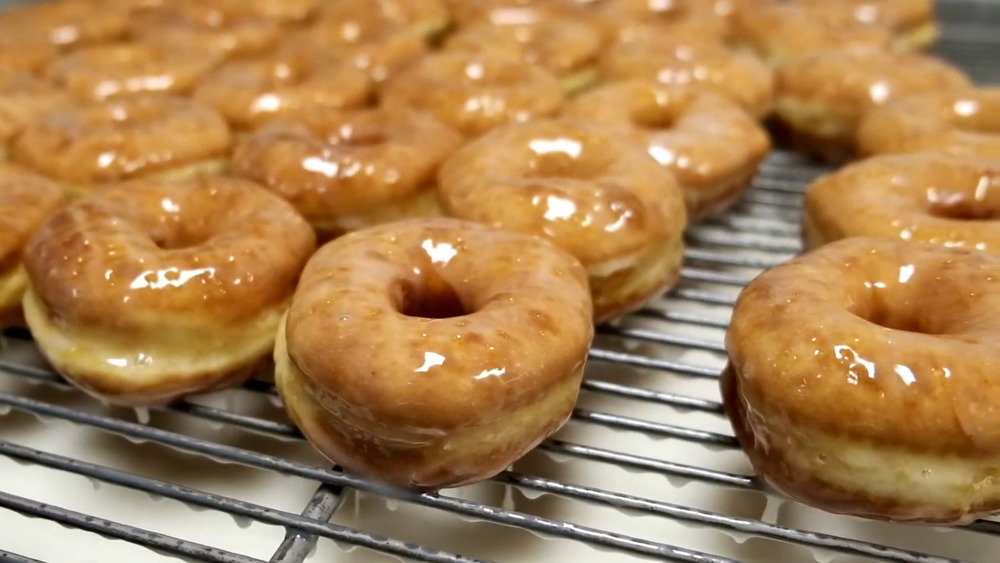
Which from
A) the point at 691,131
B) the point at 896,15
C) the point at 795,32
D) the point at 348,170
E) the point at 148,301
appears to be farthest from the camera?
the point at 896,15

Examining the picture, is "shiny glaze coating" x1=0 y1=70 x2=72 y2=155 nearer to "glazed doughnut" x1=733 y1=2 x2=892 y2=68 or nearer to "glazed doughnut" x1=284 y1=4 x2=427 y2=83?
"glazed doughnut" x1=284 y1=4 x2=427 y2=83

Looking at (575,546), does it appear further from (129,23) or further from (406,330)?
(129,23)

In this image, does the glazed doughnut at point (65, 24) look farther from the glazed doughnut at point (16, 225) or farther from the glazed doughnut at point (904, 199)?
the glazed doughnut at point (904, 199)

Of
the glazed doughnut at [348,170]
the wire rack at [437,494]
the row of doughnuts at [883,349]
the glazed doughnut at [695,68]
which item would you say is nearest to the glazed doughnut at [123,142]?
the glazed doughnut at [348,170]

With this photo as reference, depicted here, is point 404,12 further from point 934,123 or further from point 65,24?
point 934,123

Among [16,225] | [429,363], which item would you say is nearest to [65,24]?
[16,225]
